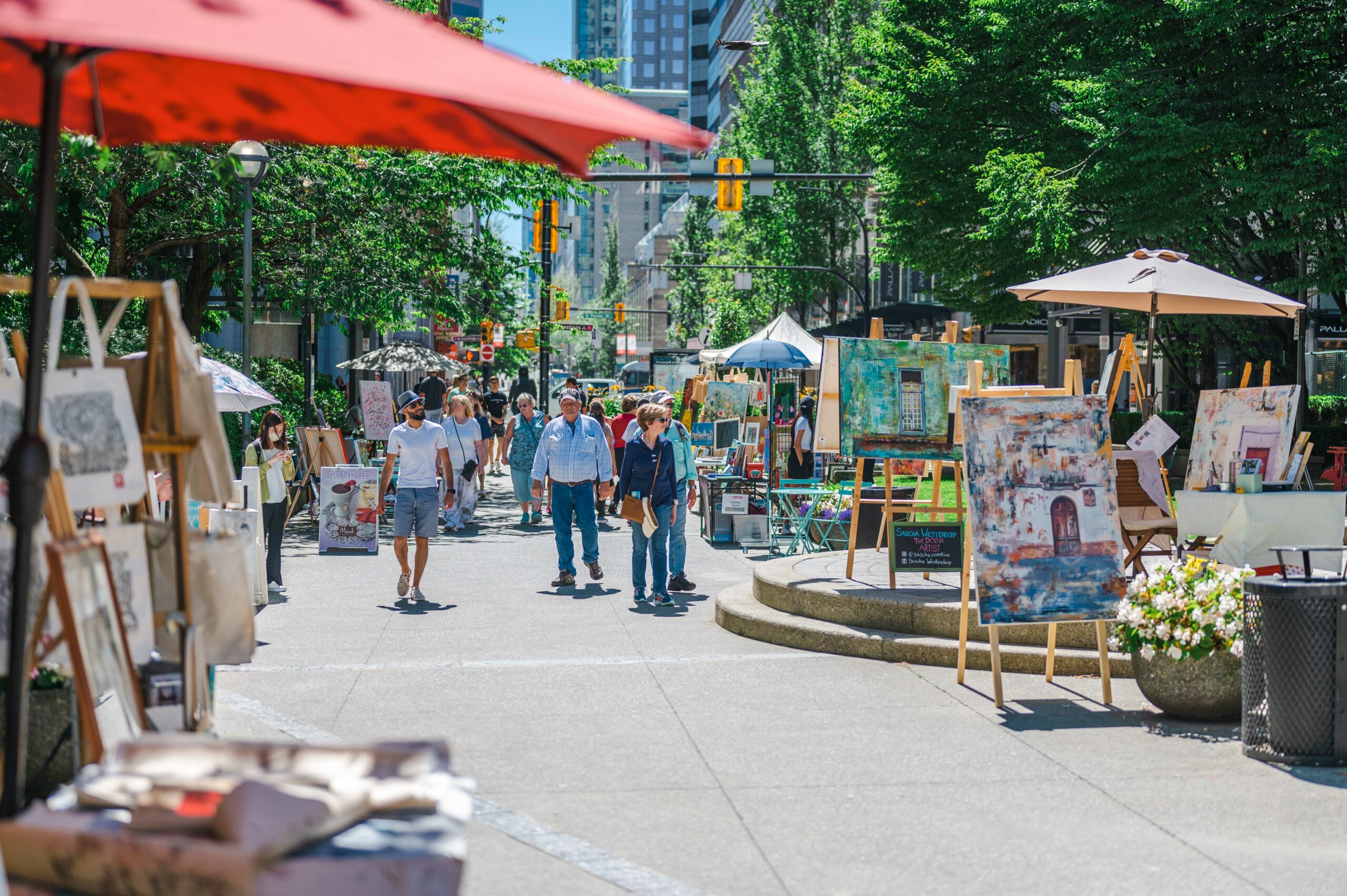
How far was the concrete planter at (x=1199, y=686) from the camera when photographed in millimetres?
7754

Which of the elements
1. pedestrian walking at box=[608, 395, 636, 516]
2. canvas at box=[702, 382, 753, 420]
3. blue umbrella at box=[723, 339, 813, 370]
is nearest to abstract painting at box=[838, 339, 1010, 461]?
pedestrian walking at box=[608, 395, 636, 516]

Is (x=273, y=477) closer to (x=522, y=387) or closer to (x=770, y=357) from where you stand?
(x=770, y=357)

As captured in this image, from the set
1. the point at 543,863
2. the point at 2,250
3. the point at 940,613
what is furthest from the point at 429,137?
the point at 2,250

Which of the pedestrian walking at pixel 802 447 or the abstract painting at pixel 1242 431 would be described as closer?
the abstract painting at pixel 1242 431

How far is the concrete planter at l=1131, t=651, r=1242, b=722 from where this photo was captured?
25.4ft

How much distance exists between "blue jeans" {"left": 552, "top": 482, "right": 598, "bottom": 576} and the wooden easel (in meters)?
9.23

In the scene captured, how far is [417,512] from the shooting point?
42.5 ft

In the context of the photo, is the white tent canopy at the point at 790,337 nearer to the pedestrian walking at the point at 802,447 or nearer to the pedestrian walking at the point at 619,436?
the pedestrian walking at the point at 802,447

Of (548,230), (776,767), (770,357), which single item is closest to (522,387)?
(548,230)

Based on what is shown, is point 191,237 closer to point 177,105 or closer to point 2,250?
point 2,250

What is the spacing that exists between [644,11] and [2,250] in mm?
181890

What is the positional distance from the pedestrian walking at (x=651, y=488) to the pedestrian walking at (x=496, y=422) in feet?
48.2

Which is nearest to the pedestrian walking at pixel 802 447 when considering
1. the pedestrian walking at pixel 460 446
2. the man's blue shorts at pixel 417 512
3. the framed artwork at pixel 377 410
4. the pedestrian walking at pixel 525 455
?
the pedestrian walking at pixel 525 455

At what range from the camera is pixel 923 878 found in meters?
5.24
